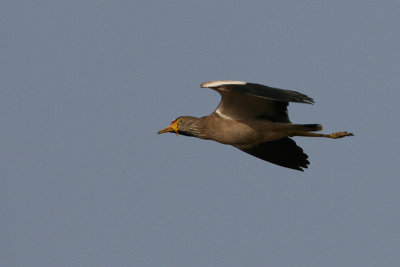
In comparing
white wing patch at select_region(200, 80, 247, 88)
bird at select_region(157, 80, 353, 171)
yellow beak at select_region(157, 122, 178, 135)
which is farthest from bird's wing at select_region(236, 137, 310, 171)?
white wing patch at select_region(200, 80, 247, 88)

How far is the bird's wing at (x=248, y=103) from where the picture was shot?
1380cm

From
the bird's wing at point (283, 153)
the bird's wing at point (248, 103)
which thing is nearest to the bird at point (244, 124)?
the bird's wing at point (248, 103)

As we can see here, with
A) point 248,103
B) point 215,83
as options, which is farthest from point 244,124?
point 215,83

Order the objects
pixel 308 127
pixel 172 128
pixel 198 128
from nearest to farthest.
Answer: pixel 308 127 → pixel 198 128 → pixel 172 128

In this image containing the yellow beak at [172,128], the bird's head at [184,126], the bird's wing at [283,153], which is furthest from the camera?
the bird's wing at [283,153]

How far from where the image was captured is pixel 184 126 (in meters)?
16.0

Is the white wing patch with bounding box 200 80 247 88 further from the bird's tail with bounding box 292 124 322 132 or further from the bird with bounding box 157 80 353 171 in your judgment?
the bird's tail with bounding box 292 124 322 132

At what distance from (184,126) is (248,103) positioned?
154cm

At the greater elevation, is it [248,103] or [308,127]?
[248,103]

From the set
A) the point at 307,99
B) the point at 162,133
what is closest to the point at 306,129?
the point at 307,99

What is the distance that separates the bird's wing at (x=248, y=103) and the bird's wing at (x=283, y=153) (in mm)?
1147

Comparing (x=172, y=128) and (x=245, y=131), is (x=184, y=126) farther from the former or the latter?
(x=245, y=131)

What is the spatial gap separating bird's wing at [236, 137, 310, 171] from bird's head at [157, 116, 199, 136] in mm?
1298

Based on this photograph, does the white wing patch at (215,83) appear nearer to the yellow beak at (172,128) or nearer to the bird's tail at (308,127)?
the bird's tail at (308,127)
